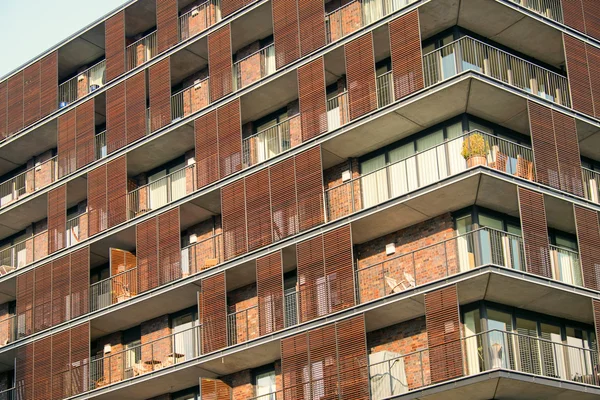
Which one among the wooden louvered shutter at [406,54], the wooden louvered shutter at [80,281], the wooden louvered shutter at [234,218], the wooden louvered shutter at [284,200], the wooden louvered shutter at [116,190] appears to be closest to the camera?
the wooden louvered shutter at [406,54]

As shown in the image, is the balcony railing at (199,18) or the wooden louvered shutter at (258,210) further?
the balcony railing at (199,18)

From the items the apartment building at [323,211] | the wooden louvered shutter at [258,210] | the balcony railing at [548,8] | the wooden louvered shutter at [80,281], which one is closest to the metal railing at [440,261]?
the apartment building at [323,211]

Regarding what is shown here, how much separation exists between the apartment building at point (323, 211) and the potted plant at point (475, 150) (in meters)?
0.07

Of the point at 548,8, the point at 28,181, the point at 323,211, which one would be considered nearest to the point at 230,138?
the point at 323,211

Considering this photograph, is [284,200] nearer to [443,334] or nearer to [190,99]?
[190,99]

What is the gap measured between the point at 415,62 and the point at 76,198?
18.3m

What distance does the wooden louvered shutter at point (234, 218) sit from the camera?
4672cm

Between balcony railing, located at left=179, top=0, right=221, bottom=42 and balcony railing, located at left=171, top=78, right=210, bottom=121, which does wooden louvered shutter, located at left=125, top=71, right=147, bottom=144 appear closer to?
balcony railing, located at left=171, top=78, right=210, bottom=121

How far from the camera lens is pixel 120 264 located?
51375 mm

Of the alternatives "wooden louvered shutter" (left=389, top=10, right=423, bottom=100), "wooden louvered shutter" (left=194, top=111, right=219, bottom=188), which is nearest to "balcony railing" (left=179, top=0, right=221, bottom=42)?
"wooden louvered shutter" (left=194, top=111, right=219, bottom=188)

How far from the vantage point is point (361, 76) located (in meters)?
45.0

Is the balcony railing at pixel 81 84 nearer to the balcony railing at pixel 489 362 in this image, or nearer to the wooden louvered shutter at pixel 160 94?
the wooden louvered shutter at pixel 160 94

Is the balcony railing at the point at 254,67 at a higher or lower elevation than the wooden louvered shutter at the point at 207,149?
higher

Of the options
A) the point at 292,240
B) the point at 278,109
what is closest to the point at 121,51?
the point at 278,109
